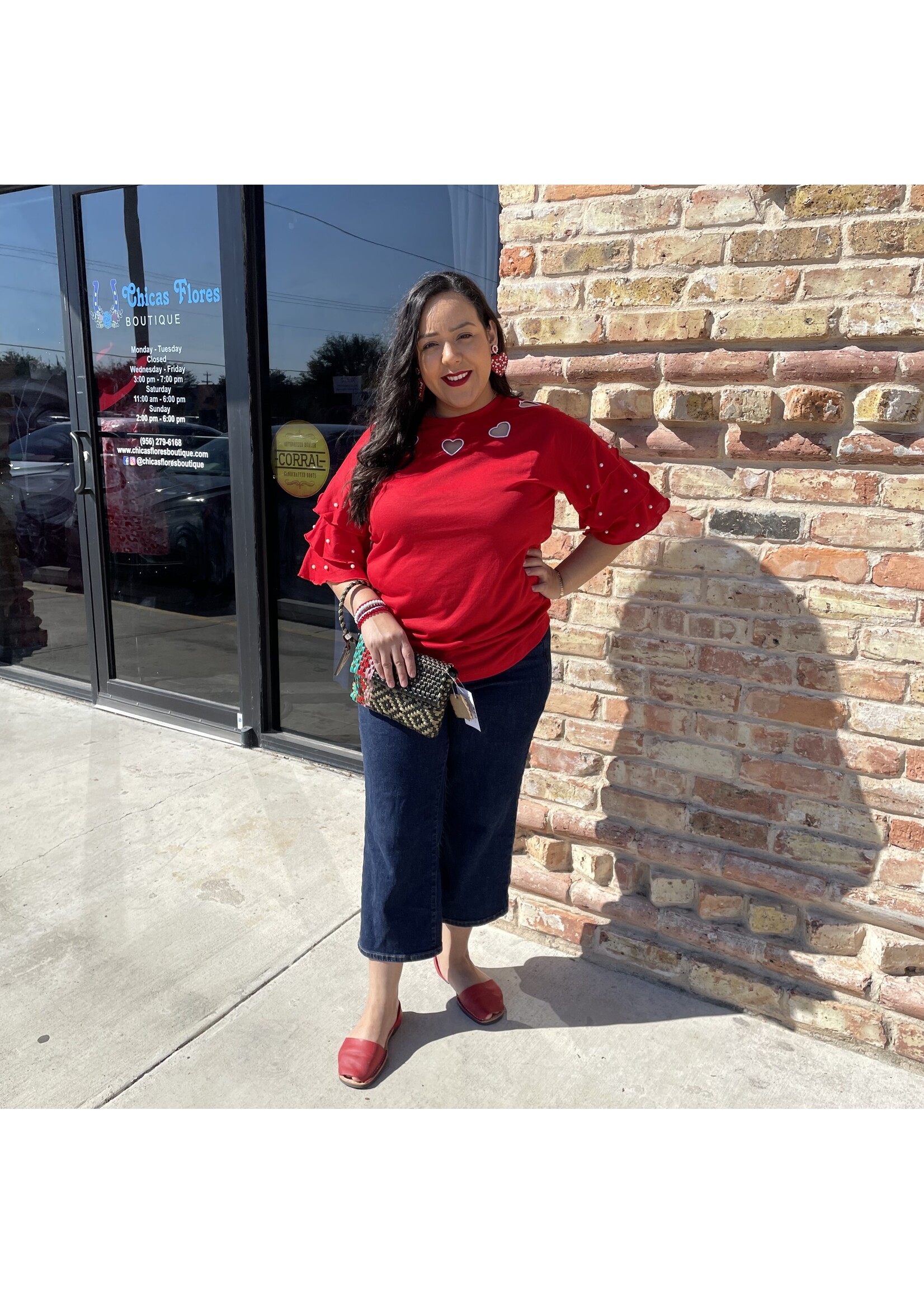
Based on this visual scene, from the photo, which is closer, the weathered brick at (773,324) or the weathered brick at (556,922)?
the weathered brick at (773,324)

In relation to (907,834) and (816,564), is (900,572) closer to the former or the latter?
(816,564)

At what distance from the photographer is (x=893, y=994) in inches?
87.2

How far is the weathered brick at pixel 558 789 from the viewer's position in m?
2.64

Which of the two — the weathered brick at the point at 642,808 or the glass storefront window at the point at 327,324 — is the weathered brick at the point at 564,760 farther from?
the glass storefront window at the point at 327,324

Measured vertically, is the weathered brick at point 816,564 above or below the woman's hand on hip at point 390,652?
above

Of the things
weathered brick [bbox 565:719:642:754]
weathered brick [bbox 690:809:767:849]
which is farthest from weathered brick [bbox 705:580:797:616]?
weathered brick [bbox 690:809:767:849]

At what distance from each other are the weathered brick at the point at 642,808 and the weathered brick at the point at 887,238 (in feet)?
4.81

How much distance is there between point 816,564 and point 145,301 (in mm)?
3370

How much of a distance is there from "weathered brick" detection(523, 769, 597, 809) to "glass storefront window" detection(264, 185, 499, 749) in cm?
124

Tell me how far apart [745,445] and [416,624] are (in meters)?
0.95

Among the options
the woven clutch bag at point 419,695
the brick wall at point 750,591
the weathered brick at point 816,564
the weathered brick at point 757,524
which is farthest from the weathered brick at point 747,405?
the woven clutch bag at point 419,695

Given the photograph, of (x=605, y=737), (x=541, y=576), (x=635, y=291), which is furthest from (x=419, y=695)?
(x=635, y=291)

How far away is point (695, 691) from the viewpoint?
241 centimetres

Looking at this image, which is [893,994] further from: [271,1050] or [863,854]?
[271,1050]
